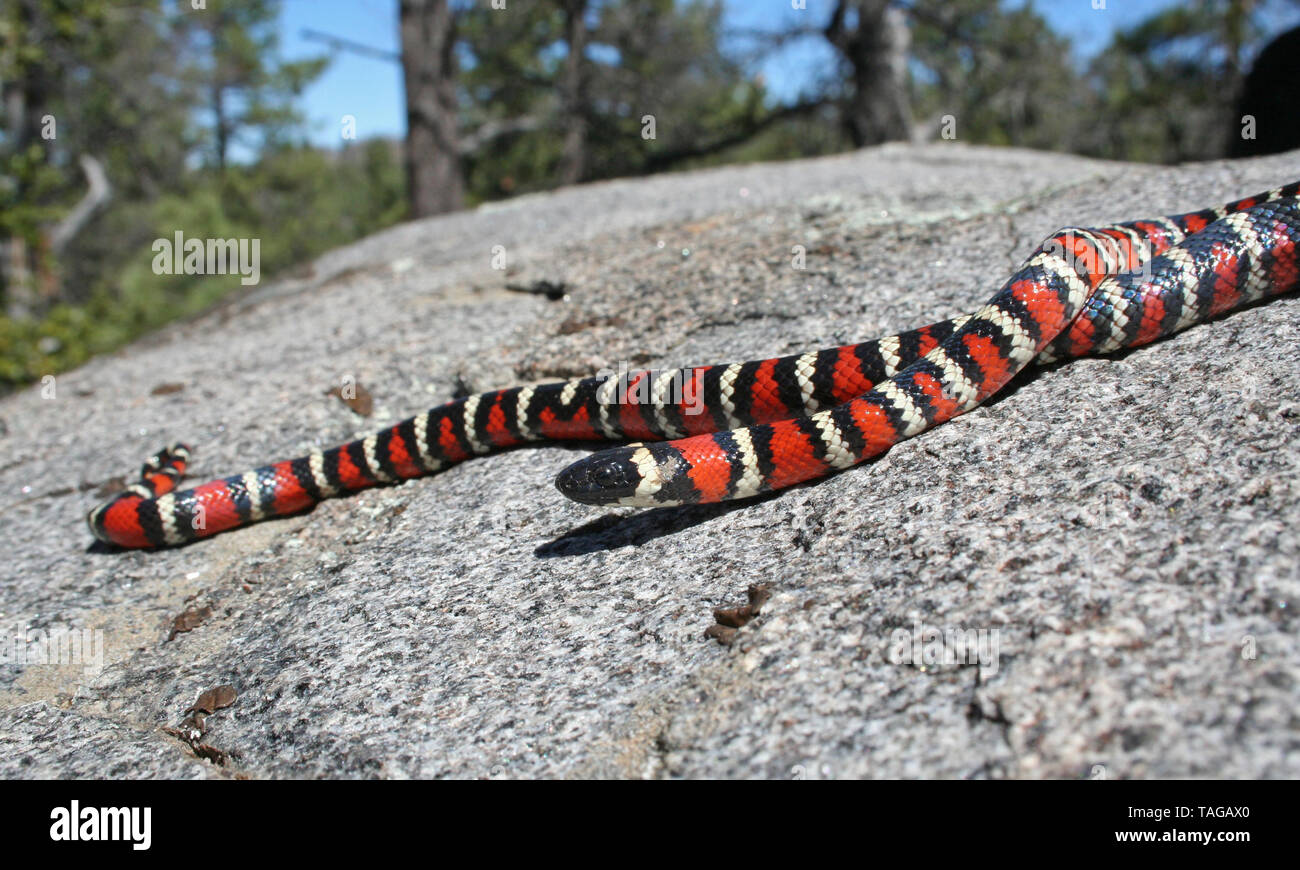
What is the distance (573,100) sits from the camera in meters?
18.4

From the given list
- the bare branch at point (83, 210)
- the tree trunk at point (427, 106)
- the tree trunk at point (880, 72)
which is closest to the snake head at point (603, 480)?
the tree trunk at point (427, 106)

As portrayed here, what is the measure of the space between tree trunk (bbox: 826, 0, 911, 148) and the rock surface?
9.60 metres

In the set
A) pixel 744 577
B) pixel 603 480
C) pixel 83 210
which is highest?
pixel 83 210

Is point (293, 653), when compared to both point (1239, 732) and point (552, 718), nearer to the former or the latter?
point (552, 718)

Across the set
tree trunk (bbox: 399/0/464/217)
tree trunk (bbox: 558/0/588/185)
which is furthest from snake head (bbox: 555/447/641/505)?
tree trunk (bbox: 558/0/588/185)

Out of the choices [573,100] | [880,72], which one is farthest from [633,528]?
[573,100]

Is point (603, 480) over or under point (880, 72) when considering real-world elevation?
under

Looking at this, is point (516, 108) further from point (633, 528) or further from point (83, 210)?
point (633, 528)

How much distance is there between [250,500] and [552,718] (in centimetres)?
297

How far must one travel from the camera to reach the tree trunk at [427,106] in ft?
47.0

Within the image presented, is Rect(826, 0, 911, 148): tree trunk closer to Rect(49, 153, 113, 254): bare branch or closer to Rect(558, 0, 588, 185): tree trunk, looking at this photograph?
Rect(558, 0, 588, 185): tree trunk

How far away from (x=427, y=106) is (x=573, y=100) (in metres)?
4.80

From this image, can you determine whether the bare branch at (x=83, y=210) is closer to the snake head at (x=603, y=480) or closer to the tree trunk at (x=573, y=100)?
the tree trunk at (x=573, y=100)
